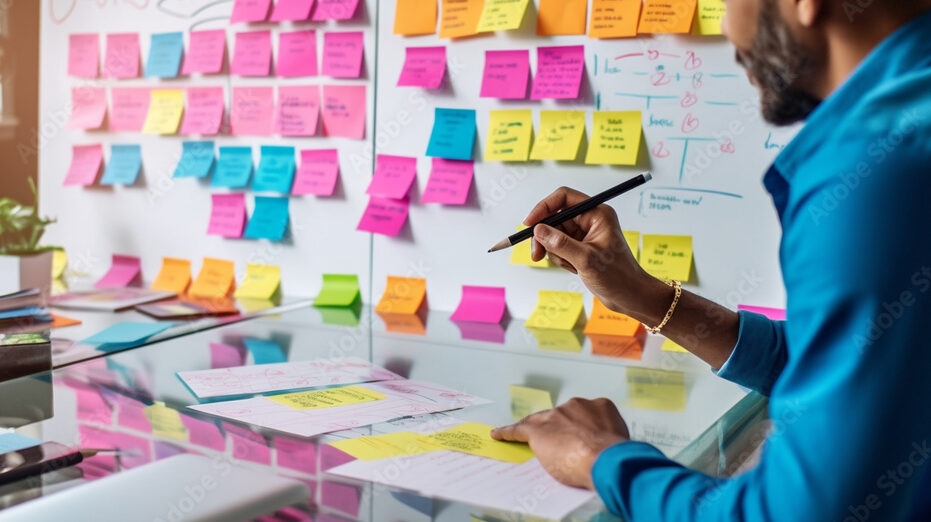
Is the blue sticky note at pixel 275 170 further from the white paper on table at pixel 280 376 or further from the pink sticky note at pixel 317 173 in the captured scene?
the white paper on table at pixel 280 376

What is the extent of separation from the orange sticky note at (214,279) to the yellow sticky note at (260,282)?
3 centimetres

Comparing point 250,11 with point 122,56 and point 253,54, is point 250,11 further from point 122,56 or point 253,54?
point 122,56

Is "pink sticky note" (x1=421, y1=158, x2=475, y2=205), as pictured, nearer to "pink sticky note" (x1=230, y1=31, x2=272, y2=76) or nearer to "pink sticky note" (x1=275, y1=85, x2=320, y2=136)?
"pink sticky note" (x1=275, y1=85, x2=320, y2=136)

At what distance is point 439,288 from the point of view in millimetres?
1534

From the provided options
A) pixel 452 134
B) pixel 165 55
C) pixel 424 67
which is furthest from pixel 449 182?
pixel 165 55

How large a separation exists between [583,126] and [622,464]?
0.81 m

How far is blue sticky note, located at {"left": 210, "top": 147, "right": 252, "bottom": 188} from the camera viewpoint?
1669mm

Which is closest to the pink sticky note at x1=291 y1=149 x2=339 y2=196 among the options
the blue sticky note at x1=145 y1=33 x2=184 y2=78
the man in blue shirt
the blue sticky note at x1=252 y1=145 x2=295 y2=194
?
the blue sticky note at x1=252 y1=145 x2=295 y2=194

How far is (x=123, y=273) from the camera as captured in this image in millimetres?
1806

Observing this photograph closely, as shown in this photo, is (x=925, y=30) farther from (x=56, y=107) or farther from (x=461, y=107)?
(x=56, y=107)

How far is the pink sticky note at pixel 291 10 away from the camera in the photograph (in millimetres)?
1580

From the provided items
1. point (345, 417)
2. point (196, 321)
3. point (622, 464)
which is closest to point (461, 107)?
point (196, 321)

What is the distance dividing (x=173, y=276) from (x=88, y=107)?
0.42 meters

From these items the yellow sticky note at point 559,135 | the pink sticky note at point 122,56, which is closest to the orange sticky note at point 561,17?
the yellow sticky note at point 559,135
